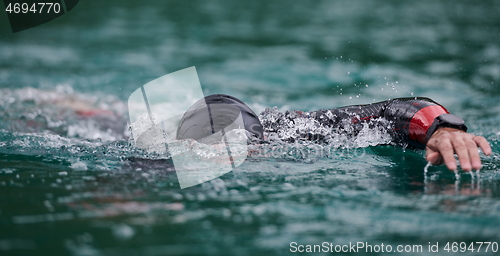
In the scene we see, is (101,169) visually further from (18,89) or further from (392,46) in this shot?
(392,46)

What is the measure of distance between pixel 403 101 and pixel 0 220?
2376mm

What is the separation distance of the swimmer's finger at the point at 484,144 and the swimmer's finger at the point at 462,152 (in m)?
0.06

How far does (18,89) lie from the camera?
210 inches

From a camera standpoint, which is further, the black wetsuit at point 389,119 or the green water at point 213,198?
the black wetsuit at point 389,119

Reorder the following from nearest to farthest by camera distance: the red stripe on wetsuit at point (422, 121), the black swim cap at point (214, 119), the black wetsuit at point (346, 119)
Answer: the red stripe on wetsuit at point (422, 121), the black wetsuit at point (346, 119), the black swim cap at point (214, 119)

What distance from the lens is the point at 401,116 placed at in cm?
249

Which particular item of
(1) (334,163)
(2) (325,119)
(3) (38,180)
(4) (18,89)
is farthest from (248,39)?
(3) (38,180)

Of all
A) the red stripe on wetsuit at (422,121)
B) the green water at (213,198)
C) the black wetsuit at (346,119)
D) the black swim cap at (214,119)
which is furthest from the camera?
the black swim cap at (214,119)

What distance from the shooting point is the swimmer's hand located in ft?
5.47

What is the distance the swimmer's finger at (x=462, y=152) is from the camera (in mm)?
1657

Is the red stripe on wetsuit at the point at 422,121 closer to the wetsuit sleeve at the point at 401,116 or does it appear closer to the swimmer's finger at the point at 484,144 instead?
the wetsuit sleeve at the point at 401,116

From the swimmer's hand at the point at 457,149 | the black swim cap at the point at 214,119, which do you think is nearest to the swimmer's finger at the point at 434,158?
the swimmer's hand at the point at 457,149

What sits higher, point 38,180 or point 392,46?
point 392,46

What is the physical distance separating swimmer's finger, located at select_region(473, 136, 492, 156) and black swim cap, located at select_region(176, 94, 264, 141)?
1.40 meters
